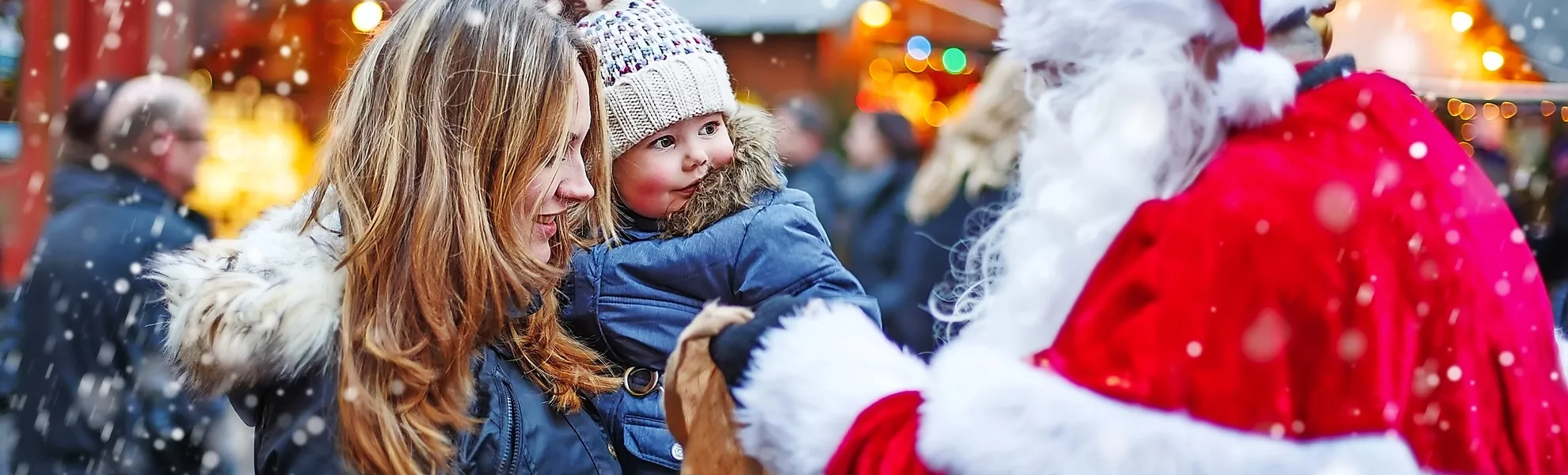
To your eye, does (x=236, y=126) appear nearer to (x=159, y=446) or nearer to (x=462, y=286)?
(x=159, y=446)

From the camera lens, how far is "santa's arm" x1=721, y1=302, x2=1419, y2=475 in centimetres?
149

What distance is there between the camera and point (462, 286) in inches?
73.8

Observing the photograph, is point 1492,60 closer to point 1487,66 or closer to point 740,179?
point 1487,66

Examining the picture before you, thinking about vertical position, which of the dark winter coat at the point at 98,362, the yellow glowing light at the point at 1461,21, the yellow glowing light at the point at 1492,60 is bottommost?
the yellow glowing light at the point at 1492,60

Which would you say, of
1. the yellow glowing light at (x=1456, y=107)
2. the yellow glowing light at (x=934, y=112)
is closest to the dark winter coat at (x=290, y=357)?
the yellow glowing light at (x=1456, y=107)

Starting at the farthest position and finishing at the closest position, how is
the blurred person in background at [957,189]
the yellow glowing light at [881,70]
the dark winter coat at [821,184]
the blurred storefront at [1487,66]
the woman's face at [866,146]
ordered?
the yellow glowing light at [881,70], the woman's face at [866,146], the dark winter coat at [821,184], the blurred storefront at [1487,66], the blurred person in background at [957,189]

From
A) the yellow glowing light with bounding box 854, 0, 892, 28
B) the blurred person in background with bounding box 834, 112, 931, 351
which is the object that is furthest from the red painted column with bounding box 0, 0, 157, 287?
the yellow glowing light with bounding box 854, 0, 892, 28

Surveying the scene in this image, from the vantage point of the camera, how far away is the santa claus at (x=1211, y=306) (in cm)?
148

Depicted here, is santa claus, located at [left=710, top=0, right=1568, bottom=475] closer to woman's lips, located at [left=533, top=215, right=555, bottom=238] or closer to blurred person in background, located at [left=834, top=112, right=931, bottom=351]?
woman's lips, located at [left=533, top=215, right=555, bottom=238]

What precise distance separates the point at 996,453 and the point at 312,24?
299 inches

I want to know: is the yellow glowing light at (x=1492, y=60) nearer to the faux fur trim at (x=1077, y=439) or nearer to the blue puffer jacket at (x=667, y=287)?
the blue puffer jacket at (x=667, y=287)

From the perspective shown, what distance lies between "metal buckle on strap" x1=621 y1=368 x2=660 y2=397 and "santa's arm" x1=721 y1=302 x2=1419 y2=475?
0.58 meters

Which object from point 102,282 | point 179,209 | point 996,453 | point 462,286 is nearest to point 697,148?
point 462,286

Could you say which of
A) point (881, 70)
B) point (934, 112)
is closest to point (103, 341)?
point (881, 70)
